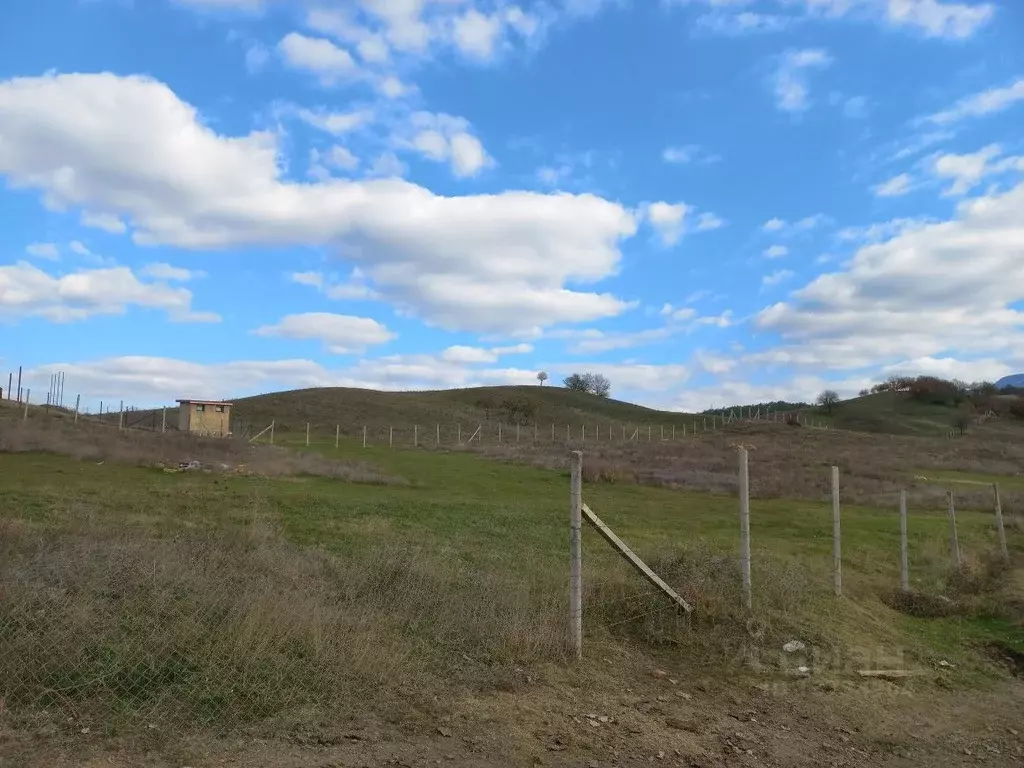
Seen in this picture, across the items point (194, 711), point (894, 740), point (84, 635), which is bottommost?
point (894, 740)

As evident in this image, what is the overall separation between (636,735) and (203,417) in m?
47.2

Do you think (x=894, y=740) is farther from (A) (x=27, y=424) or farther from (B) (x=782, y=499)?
(A) (x=27, y=424)

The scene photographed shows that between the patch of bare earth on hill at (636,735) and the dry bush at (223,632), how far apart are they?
368 millimetres

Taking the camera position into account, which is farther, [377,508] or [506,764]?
[377,508]

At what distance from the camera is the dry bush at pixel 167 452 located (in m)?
28.6

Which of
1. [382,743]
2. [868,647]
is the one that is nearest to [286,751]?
[382,743]

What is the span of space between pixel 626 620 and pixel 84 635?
5.03m

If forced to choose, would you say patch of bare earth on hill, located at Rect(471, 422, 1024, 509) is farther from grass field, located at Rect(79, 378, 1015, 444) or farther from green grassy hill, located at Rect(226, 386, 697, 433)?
green grassy hill, located at Rect(226, 386, 697, 433)

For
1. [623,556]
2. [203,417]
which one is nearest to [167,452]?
[203,417]

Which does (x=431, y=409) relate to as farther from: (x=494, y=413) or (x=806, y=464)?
(x=806, y=464)

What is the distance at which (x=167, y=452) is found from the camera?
3069cm

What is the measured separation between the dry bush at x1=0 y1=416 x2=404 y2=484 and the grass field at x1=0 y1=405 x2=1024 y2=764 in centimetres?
1222

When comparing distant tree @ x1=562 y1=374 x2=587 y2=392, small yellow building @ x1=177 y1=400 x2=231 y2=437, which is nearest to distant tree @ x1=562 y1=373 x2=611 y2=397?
distant tree @ x1=562 y1=374 x2=587 y2=392

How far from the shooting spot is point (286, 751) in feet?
16.1
